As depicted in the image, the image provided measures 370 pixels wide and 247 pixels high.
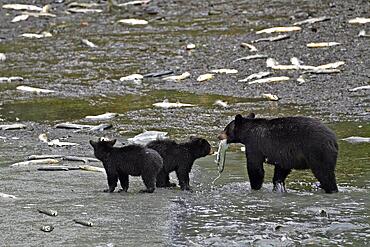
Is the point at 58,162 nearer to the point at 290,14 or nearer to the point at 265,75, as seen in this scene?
the point at 265,75

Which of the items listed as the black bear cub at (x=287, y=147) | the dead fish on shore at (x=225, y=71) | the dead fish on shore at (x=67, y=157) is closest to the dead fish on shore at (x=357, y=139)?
the black bear cub at (x=287, y=147)

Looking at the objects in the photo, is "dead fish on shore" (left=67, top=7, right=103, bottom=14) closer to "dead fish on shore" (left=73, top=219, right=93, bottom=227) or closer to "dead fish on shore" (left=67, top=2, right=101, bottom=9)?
"dead fish on shore" (left=67, top=2, right=101, bottom=9)

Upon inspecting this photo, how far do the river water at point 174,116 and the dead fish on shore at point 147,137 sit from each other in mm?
289

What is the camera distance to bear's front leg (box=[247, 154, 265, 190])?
11250mm

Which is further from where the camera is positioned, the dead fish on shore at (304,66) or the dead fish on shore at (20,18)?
the dead fish on shore at (20,18)

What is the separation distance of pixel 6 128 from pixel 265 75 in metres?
5.73

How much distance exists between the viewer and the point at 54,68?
846 inches

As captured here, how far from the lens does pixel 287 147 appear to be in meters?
11.2

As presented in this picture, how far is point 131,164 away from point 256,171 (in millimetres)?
1341

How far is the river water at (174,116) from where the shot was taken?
30.1 ft

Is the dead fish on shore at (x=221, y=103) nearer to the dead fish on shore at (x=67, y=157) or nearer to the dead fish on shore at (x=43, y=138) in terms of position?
the dead fish on shore at (x=43, y=138)

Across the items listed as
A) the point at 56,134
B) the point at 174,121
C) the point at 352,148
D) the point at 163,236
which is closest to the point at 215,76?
the point at 174,121

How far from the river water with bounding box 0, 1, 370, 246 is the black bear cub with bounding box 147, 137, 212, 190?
0.80ft

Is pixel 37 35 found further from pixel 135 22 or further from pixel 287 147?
pixel 287 147
